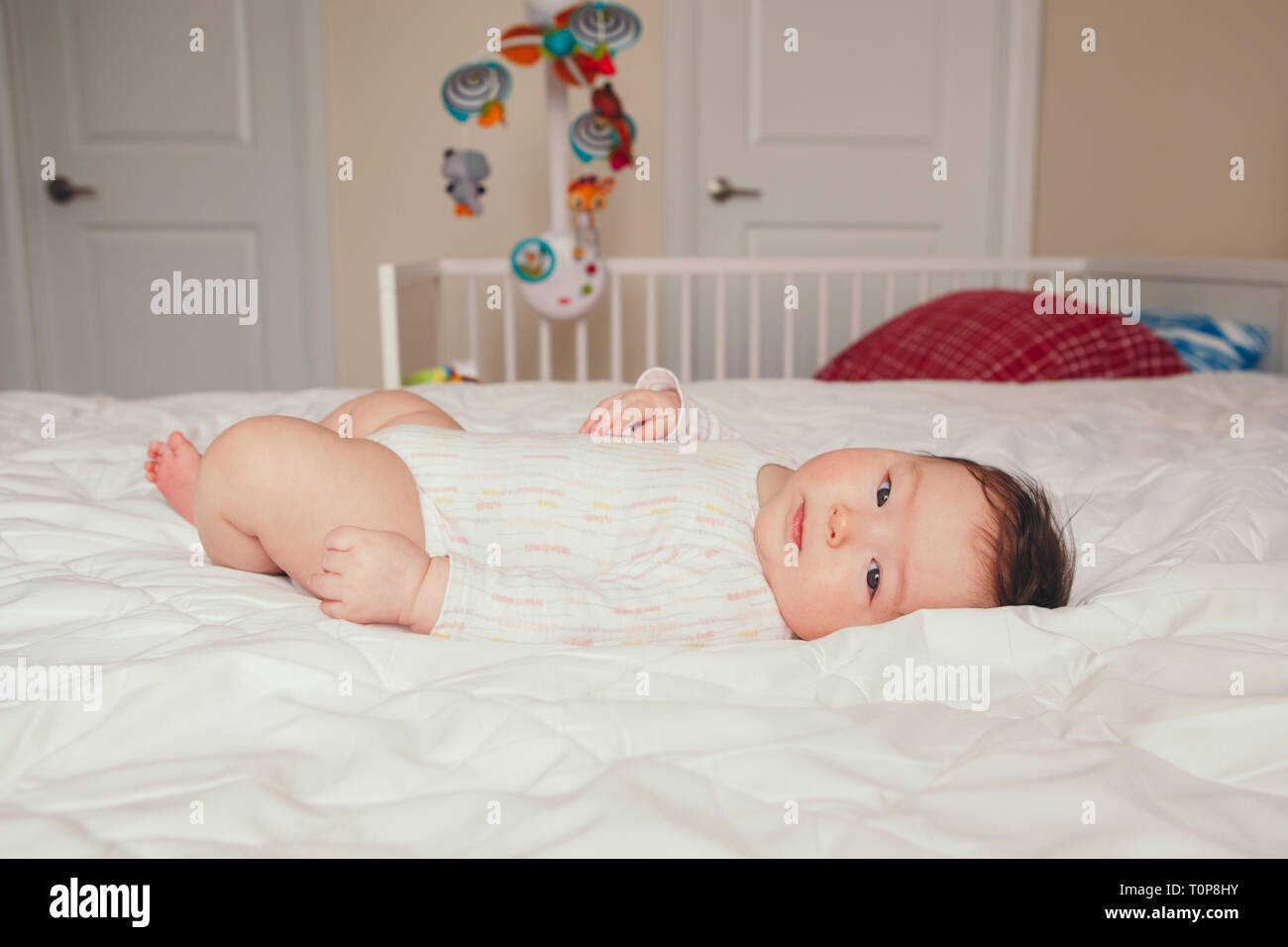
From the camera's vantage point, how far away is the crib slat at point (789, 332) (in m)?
2.52

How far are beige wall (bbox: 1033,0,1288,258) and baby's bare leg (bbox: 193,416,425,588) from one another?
2.03 meters

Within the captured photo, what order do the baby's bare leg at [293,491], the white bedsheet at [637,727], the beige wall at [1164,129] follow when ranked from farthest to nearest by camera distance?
1. the beige wall at [1164,129]
2. the baby's bare leg at [293,491]
3. the white bedsheet at [637,727]

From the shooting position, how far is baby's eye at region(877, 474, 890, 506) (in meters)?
0.80

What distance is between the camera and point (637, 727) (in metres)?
0.55

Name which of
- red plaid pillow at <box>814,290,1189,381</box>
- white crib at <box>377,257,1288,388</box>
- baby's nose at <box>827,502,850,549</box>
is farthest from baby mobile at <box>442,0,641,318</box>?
baby's nose at <box>827,502,850,549</box>

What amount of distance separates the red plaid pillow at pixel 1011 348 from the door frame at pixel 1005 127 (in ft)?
2.88

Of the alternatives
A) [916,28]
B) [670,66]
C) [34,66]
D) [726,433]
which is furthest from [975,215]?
[34,66]

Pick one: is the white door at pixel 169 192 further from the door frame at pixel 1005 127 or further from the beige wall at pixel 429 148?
the door frame at pixel 1005 127

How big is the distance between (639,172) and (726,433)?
197cm

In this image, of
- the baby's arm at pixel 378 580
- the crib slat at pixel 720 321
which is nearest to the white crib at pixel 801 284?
the crib slat at pixel 720 321

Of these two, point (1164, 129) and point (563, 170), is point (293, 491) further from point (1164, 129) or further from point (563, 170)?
point (1164, 129)
